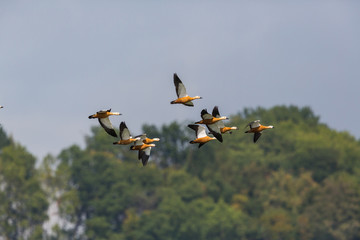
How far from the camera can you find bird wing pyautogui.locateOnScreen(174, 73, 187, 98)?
5615 centimetres

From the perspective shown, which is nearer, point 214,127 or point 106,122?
point 106,122

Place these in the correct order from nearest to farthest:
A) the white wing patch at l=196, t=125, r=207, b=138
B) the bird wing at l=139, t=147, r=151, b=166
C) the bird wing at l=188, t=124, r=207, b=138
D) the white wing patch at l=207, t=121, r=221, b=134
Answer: the white wing patch at l=207, t=121, r=221, b=134 → the bird wing at l=188, t=124, r=207, b=138 → the white wing patch at l=196, t=125, r=207, b=138 → the bird wing at l=139, t=147, r=151, b=166

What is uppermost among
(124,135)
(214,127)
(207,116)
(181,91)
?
(181,91)

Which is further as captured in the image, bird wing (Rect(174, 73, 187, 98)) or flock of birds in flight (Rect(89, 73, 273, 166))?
bird wing (Rect(174, 73, 187, 98))

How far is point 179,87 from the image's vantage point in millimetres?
56344

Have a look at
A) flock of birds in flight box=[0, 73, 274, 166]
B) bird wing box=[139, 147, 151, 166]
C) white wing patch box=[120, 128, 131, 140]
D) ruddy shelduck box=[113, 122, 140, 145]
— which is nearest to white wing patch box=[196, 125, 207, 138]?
flock of birds in flight box=[0, 73, 274, 166]

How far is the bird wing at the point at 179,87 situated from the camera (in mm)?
56150

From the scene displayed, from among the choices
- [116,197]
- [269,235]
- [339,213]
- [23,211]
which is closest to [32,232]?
[23,211]

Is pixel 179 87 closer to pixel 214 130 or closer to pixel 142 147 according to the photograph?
pixel 214 130

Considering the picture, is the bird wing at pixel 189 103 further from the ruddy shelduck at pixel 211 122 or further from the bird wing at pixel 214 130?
the bird wing at pixel 214 130

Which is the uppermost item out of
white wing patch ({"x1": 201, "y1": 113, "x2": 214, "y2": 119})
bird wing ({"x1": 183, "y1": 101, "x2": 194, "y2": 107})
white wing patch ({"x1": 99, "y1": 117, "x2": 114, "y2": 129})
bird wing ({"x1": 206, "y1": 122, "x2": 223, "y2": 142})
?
bird wing ({"x1": 183, "y1": 101, "x2": 194, "y2": 107})

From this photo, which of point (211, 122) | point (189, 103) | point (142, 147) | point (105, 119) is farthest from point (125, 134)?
point (211, 122)

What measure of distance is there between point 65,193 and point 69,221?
17.4 feet

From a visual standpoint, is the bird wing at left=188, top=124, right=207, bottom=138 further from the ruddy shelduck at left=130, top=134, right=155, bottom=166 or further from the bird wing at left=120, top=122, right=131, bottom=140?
the bird wing at left=120, top=122, right=131, bottom=140
